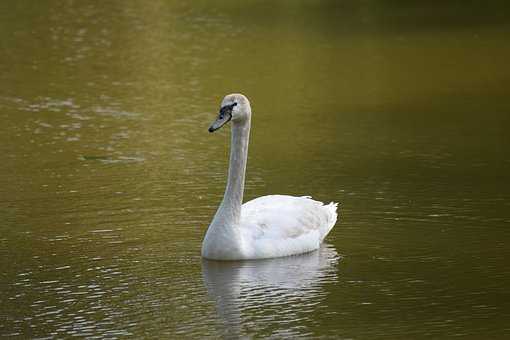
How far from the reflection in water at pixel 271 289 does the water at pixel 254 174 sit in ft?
0.08

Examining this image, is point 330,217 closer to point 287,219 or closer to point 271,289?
point 287,219

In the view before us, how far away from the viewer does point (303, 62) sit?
76.9 ft

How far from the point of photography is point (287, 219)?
1174 cm

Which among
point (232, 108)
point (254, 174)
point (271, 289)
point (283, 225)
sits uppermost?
point (232, 108)

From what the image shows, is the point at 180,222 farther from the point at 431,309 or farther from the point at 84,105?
the point at 84,105

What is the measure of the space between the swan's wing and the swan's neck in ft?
0.66

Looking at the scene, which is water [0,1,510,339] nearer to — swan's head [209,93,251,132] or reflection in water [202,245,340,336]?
reflection in water [202,245,340,336]

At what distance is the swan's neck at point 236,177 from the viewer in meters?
11.4

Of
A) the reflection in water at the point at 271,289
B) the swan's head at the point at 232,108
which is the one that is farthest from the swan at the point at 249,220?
the reflection in water at the point at 271,289

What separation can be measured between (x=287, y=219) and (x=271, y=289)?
1456 mm

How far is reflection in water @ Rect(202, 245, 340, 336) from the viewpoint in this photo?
31.1 feet

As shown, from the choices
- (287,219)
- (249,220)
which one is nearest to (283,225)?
(287,219)

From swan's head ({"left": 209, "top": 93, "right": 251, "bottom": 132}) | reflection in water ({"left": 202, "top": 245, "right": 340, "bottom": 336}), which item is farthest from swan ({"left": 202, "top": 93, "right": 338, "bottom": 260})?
reflection in water ({"left": 202, "top": 245, "right": 340, "bottom": 336})

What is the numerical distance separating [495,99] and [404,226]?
833 centimetres
